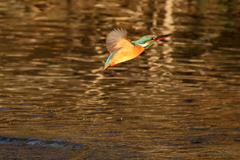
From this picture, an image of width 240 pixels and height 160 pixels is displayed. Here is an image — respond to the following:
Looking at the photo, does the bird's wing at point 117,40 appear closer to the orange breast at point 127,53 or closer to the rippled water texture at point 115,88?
the orange breast at point 127,53

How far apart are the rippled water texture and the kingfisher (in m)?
0.99

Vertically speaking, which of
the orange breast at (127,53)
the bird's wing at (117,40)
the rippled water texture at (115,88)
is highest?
the bird's wing at (117,40)

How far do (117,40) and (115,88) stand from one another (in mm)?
2761

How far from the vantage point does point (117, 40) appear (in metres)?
4.52

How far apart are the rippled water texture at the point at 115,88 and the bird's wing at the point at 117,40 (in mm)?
1004

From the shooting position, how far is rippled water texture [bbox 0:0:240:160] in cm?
529

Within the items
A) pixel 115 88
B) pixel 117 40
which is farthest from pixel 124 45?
pixel 115 88

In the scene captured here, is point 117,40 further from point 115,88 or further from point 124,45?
point 115,88

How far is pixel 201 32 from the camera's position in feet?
36.2

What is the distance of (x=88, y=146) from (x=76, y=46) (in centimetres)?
460

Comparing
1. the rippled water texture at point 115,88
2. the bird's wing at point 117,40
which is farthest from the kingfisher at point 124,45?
the rippled water texture at point 115,88

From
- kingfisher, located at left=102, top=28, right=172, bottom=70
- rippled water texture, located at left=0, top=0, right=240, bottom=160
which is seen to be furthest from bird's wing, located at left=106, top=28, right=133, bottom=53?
rippled water texture, located at left=0, top=0, right=240, bottom=160

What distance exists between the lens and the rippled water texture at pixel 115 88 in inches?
208

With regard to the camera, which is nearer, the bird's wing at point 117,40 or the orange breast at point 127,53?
the orange breast at point 127,53
